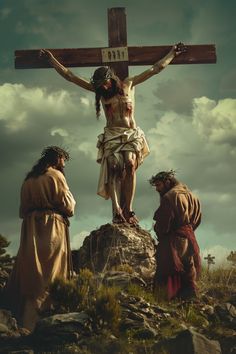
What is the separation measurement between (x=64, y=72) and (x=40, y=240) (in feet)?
14.6

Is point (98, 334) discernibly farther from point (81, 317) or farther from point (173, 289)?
point (173, 289)

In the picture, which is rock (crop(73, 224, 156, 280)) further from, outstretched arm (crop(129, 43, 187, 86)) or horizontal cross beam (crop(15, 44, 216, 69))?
horizontal cross beam (crop(15, 44, 216, 69))

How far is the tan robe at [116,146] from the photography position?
44.1 feet

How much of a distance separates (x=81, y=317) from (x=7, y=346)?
98cm

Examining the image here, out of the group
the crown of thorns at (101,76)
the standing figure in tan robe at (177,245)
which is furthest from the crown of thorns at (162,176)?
the crown of thorns at (101,76)

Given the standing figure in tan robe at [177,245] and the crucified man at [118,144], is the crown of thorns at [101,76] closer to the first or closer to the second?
the crucified man at [118,144]

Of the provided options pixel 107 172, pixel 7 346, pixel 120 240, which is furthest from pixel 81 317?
pixel 107 172

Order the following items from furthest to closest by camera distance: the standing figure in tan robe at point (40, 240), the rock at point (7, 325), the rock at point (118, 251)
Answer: the rock at point (118, 251), the standing figure in tan robe at point (40, 240), the rock at point (7, 325)

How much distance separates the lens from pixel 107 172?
44.3ft

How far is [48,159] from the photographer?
1168cm

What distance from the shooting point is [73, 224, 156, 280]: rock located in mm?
12562

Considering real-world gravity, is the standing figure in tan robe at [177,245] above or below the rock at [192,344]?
above

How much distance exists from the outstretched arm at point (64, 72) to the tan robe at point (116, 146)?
1.11 m

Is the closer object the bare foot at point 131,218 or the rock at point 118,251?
the rock at point 118,251
